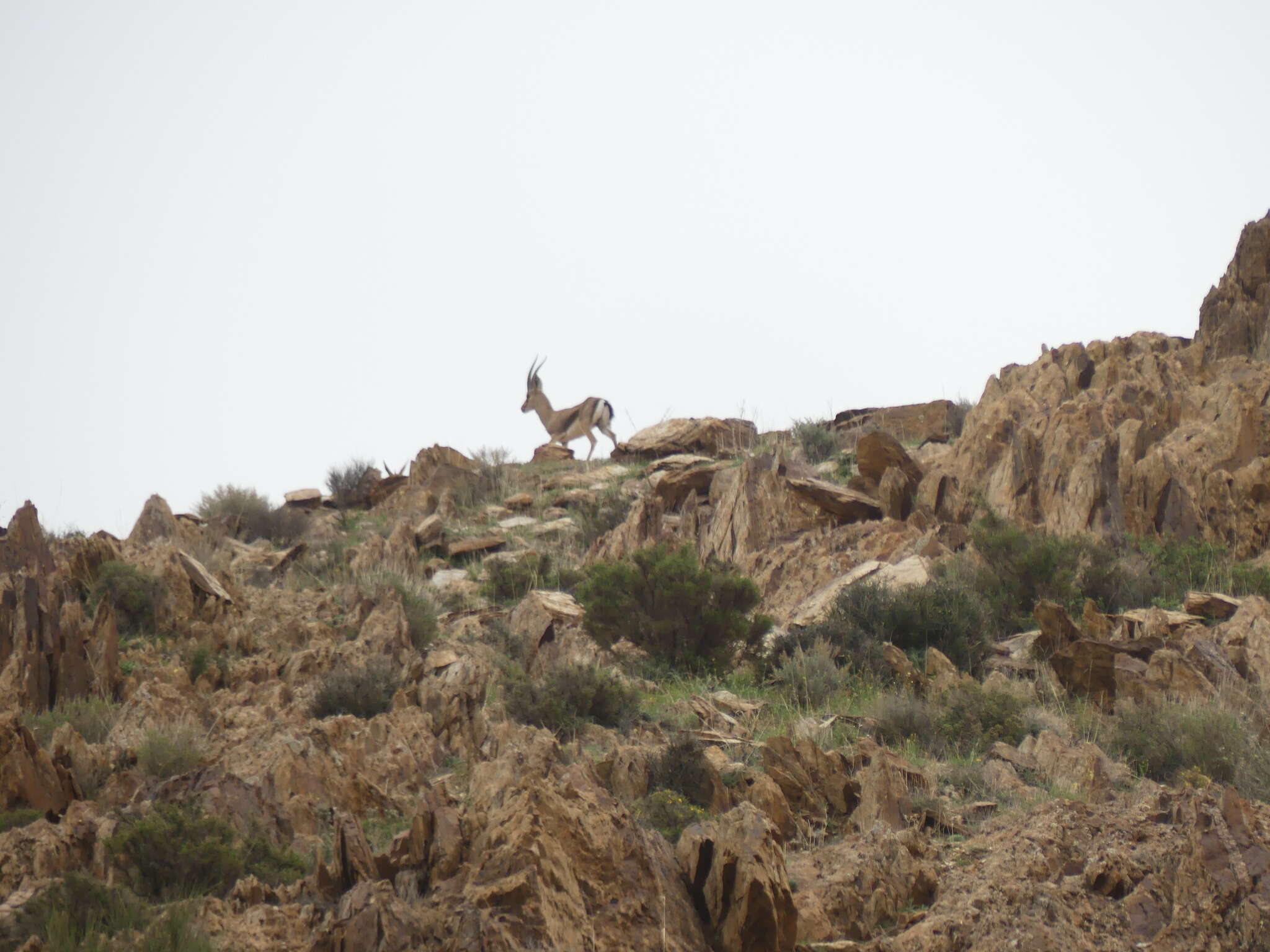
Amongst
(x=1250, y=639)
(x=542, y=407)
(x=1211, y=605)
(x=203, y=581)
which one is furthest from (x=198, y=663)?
(x=542, y=407)

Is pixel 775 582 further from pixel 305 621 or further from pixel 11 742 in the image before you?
pixel 11 742

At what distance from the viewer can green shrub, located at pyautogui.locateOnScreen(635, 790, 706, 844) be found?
228 inches

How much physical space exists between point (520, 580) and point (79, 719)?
700cm

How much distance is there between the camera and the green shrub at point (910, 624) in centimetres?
1096

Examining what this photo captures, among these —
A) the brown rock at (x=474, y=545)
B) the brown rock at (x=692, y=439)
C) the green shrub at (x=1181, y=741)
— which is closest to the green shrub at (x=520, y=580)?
the brown rock at (x=474, y=545)

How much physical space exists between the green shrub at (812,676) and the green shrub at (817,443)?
9.95 metres

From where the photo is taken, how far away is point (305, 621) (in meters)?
12.0

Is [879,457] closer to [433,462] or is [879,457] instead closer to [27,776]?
[433,462]

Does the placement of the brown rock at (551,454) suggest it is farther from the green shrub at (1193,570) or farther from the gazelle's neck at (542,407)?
the green shrub at (1193,570)

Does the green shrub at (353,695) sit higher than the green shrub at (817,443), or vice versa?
the green shrub at (817,443)

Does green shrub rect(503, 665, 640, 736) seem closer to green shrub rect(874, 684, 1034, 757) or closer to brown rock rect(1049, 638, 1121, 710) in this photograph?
green shrub rect(874, 684, 1034, 757)

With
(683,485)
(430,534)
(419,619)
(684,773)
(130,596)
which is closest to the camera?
(684,773)

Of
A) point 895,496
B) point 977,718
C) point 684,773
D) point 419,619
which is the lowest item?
point 977,718

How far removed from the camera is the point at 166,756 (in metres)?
7.14
